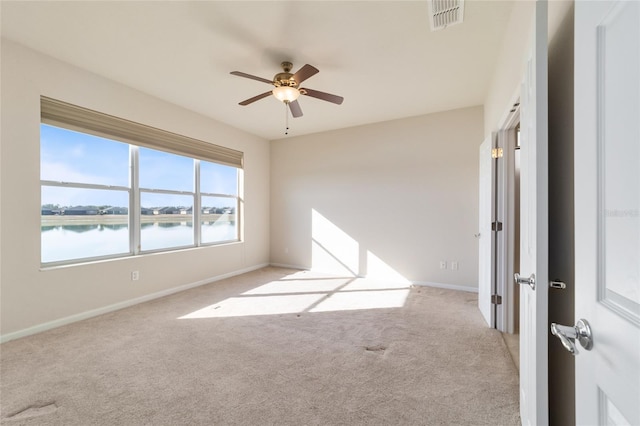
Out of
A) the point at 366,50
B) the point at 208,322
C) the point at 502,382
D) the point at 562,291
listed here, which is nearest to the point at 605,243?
the point at 562,291

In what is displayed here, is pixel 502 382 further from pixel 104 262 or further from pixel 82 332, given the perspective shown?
pixel 104 262

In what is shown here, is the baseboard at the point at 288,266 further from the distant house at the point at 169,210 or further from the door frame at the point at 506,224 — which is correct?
the door frame at the point at 506,224

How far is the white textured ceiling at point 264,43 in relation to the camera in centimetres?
210

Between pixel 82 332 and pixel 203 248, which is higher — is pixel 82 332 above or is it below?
below

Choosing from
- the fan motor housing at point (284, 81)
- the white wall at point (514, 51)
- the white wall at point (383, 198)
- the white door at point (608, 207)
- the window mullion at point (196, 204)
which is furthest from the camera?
the window mullion at point (196, 204)

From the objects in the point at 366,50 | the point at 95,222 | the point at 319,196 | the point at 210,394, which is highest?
the point at 366,50

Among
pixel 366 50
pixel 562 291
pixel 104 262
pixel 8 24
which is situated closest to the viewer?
pixel 562 291

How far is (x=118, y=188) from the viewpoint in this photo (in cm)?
343

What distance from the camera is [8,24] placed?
2266 millimetres

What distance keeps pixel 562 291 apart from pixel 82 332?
387cm

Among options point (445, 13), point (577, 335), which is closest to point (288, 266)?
point (445, 13)

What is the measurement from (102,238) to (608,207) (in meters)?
4.30

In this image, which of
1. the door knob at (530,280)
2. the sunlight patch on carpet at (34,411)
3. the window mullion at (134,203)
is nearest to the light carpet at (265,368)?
the sunlight patch on carpet at (34,411)

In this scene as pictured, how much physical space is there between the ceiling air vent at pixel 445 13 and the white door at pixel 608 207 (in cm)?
161
